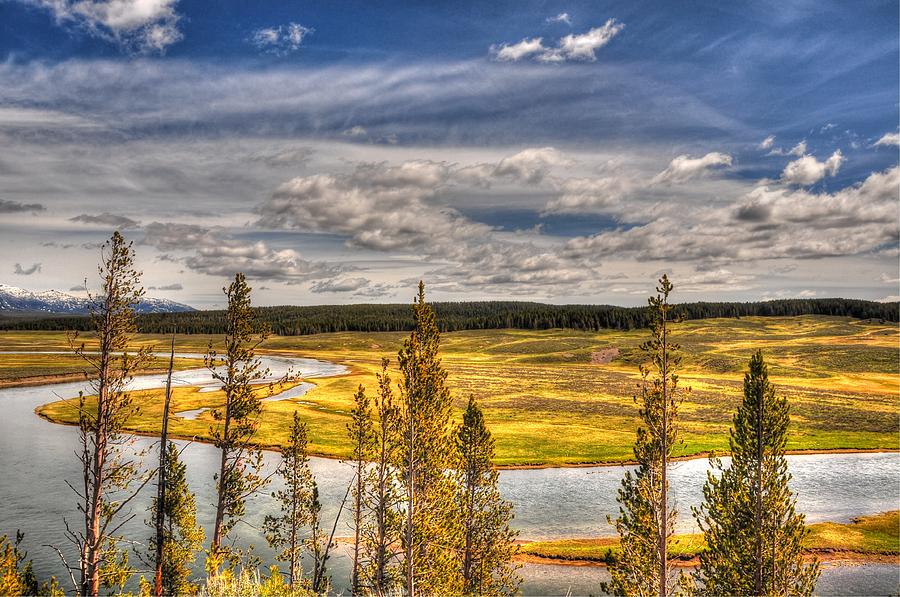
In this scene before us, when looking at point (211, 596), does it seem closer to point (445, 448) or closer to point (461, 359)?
point (445, 448)

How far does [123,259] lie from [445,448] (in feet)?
52.0

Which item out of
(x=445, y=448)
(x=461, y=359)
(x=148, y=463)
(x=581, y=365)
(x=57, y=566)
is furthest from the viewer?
(x=461, y=359)

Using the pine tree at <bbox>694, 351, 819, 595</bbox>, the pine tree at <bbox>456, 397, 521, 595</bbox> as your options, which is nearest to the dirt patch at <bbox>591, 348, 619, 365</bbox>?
the pine tree at <bbox>456, 397, 521, 595</bbox>

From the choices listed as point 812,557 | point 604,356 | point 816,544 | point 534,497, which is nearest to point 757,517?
point 812,557

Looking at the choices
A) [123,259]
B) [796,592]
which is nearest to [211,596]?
[123,259]

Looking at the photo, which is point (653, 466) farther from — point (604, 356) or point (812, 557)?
point (604, 356)

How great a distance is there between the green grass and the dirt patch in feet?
393

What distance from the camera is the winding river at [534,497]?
1512 inches

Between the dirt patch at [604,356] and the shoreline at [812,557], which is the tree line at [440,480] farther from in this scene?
the dirt patch at [604,356]

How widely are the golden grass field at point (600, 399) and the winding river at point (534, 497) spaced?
209 inches

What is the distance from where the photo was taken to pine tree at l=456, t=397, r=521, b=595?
105ft

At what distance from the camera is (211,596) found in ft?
52.9

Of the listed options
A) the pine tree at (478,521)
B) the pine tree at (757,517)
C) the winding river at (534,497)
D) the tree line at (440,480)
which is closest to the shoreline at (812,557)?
the winding river at (534,497)

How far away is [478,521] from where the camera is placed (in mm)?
32750
